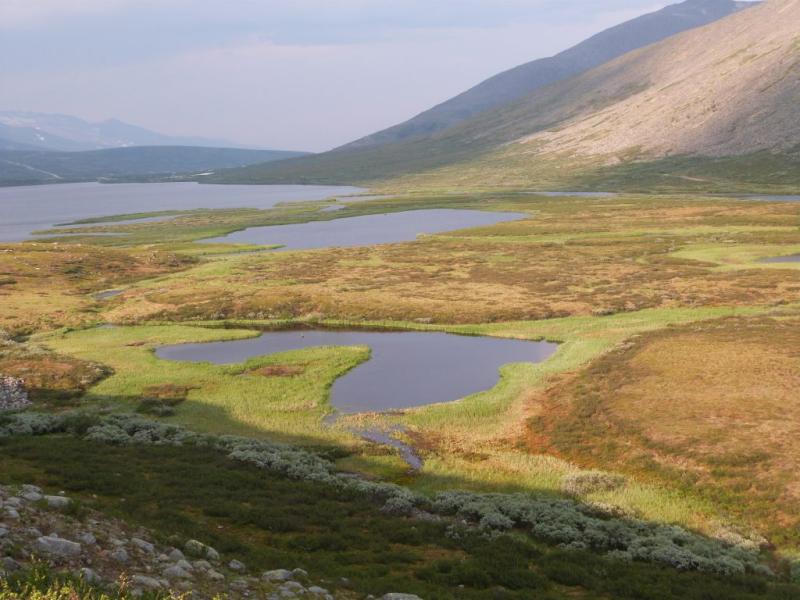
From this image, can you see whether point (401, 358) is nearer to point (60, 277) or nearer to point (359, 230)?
point (60, 277)

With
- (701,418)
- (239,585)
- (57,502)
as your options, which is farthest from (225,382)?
(239,585)

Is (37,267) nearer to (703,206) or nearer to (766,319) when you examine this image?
(766,319)

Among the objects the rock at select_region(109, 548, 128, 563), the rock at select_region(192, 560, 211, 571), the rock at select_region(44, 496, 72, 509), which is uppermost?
the rock at select_region(44, 496, 72, 509)

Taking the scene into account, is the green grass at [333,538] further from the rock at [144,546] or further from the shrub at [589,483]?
the shrub at [589,483]

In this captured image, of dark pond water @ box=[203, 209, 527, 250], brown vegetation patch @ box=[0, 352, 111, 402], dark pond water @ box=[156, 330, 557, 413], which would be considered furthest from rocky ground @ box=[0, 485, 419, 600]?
dark pond water @ box=[203, 209, 527, 250]

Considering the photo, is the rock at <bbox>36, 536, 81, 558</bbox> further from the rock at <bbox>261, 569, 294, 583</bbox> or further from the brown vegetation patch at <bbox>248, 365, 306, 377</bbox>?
the brown vegetation patch at <bbox>248, 365, 306, 377</bbox>
